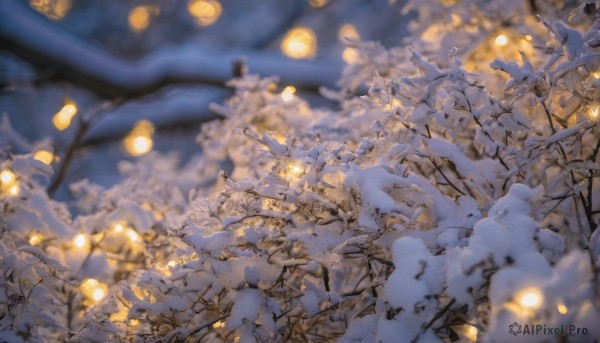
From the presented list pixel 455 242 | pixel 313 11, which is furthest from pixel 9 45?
pixel 313 11

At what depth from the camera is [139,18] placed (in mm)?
7281

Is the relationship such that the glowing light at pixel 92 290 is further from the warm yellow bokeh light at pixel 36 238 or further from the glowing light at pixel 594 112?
the glowing light at pixel 594 112

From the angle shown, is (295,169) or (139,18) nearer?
(295,169)

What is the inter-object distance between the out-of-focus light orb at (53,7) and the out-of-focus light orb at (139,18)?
937 mm

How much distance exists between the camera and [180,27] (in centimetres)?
789

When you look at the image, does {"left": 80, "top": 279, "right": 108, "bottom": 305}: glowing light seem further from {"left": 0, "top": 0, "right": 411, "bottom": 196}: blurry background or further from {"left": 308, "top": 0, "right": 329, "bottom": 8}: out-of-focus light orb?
{"left": 308, "top": 0, "right": 329, "bottom": 8}: out-of-focus light orb

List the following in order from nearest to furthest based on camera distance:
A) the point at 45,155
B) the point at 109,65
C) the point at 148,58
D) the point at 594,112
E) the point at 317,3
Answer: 1. the point at 594,112
2. the point at 45,155
3. the point at 109,65
4. the point at 148,58
5. the point at 317,3

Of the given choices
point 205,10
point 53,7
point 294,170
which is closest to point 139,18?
point 205,10

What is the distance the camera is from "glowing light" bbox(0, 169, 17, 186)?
2309 millimetres

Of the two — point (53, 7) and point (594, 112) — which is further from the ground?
point (53, 7)

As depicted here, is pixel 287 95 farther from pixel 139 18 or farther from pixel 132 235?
pixel 139 18

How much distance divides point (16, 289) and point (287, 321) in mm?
983

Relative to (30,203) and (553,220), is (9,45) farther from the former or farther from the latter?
(553,220)

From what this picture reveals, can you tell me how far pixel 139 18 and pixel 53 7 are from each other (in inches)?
68.9
